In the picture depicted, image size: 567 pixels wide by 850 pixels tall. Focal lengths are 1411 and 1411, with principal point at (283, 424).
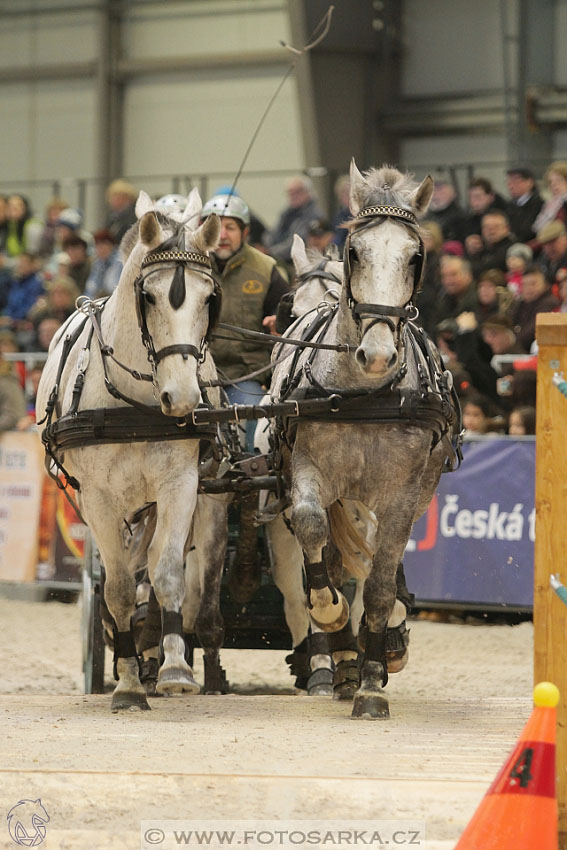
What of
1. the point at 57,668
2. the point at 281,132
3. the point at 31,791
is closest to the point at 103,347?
the point at 31,791

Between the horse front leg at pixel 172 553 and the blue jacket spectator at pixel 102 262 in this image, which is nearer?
the horse front leg at pixel 172 553

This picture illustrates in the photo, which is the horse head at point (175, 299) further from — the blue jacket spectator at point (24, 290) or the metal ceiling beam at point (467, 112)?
the metal ceiling beam at point (467, 112)

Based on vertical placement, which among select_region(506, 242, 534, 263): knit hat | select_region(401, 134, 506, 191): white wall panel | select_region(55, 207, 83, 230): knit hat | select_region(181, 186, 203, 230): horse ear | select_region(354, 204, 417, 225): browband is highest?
select_region(401, 134, 506, 191): white wall panel

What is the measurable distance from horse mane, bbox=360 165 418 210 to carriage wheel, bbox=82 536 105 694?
8.21ft

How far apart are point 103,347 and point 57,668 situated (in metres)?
3.64

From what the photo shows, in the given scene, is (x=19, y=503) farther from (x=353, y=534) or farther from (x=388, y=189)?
(x=388, y=189)

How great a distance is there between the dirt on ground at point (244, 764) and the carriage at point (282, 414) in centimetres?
29

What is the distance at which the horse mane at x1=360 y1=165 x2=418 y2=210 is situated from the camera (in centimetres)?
541

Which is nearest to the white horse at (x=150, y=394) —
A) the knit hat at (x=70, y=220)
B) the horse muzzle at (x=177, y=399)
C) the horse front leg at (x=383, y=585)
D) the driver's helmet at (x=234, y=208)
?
the horse muzzle at (x=177, y=399)

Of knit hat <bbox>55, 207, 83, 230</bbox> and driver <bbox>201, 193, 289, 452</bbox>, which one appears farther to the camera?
knit hat <bbox>55, 207, 83, 230</bbox>

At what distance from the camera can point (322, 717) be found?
5.52 m

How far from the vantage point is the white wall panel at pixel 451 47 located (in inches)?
667

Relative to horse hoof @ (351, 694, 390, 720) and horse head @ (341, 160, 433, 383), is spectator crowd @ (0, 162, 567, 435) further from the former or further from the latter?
horse hoof @ (351, 694, 390, 720)

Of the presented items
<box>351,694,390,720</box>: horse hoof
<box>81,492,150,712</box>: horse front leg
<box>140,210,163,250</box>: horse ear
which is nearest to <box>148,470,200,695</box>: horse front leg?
<box>81,492,150,712</box>: horse front leg
